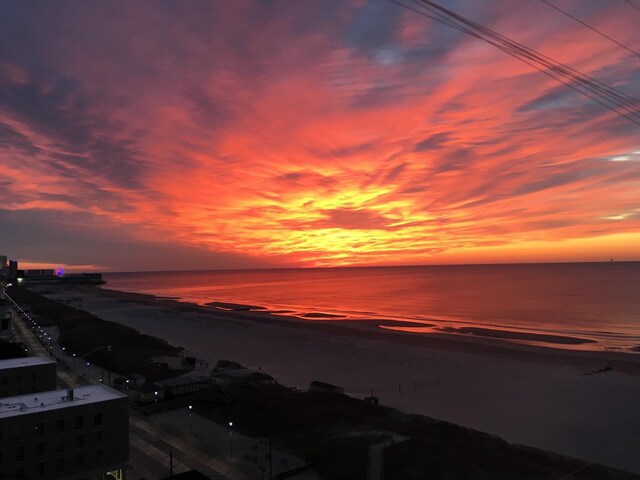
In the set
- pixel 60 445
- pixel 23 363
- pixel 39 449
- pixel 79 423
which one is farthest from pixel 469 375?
pixel 23 363

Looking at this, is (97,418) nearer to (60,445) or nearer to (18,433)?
(60,445)

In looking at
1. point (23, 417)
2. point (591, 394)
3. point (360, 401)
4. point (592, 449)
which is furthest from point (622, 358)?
point (23, 417)

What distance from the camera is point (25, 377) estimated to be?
111 feet

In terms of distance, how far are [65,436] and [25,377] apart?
505 inches

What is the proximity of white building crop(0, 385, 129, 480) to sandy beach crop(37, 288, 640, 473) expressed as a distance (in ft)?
78.0

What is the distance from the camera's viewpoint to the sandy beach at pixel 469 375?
34.2m

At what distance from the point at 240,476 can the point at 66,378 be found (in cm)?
3083

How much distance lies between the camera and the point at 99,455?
25.2 metres

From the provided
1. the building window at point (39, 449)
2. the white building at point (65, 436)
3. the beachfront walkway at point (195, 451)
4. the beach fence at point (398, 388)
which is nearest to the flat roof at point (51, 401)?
the white building at point (65, 436)

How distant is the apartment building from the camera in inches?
1314

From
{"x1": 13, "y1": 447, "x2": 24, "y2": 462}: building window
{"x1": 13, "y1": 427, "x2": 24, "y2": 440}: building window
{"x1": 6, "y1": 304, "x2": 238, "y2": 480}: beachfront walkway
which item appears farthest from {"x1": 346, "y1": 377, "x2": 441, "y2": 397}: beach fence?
{"x1": 13, "y1": 427, "x2": 24, "y2": 440}: building window

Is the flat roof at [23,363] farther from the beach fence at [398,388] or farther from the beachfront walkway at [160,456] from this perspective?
the beach fence at [398,388]

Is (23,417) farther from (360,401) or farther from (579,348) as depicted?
(579,348)

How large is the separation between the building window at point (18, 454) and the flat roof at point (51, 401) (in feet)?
5.63
